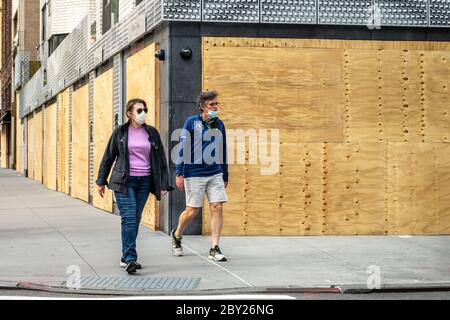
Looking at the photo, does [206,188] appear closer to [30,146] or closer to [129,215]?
[129,215]

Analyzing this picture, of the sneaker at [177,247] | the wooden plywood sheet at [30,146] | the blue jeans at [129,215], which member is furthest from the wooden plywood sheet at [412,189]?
the wooden plywood sheet at [30,146]

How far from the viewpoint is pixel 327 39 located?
39.7ft

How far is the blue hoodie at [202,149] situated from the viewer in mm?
9289

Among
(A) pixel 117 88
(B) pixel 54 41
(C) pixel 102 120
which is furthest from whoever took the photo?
(B) pixel 54 41

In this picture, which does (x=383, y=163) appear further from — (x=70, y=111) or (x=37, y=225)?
(x=70, y=111)

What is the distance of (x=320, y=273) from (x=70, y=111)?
1592 centimetres

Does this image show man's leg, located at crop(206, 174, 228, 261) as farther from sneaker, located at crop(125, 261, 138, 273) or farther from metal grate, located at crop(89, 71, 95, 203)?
metal grate, located at crop(89, 71, 95, 203)

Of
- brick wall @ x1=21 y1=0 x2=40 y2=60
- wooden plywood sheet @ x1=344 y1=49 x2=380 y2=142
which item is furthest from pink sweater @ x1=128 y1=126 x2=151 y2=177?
brick wall @ x1=21 y1=0 x2=40 y2=60

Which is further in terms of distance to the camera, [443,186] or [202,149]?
[443,186]

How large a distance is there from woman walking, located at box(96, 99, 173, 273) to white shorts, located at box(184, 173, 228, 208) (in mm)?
669

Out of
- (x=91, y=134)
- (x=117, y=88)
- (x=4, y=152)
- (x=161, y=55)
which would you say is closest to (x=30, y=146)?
(x=91, y=134)

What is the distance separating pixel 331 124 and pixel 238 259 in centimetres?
335

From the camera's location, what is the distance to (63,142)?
81.1 feet

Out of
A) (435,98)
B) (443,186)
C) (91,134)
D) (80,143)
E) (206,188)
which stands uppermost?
(435,98)
